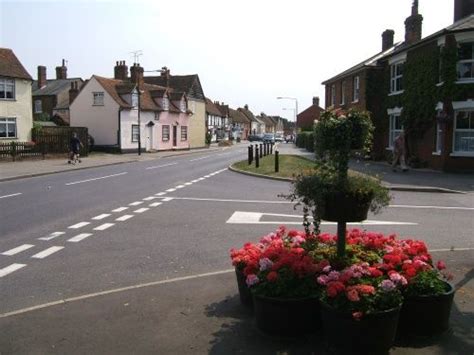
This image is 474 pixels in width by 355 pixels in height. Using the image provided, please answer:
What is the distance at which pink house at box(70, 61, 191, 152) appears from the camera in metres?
44.9

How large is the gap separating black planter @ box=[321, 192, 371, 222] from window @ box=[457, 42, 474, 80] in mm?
20962

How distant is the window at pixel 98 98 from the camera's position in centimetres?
4544

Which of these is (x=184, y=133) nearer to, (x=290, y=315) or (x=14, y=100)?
(x=14, y=100)

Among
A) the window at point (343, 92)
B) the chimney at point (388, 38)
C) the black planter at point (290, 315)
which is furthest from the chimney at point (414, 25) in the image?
the black planter at point (290, 315)

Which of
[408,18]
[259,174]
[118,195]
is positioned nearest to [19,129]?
[259,174]

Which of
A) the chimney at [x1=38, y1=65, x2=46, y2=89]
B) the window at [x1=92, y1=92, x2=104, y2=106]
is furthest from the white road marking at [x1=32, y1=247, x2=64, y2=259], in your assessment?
the chimney at [x1=38, y1=65, x2=46, y2=89]

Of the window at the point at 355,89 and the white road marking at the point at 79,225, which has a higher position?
the window at the point at 355,89

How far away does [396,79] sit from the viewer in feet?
99.0

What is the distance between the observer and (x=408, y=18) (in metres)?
33.1

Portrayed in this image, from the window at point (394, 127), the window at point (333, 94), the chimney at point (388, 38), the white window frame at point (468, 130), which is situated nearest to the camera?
the white window frame at point (468, 130)

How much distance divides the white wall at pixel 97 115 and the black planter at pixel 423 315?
4218 centimetres

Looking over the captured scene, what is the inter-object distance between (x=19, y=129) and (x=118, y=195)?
25.0 metres

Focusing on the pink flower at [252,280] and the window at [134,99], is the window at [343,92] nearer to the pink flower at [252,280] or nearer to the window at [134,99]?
the window at [134,99]

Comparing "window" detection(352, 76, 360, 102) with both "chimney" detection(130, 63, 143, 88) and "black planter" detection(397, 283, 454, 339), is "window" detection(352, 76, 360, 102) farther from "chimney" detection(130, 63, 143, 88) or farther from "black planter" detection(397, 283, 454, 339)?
"black planter" detection(397, 283, 454, 339)
